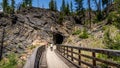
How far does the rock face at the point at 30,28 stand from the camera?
2337 inches

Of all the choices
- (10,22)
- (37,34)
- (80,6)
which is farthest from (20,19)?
A: (80,6)

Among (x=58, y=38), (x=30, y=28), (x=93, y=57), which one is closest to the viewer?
(x=93, y=57)

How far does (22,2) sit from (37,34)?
47.5 meters

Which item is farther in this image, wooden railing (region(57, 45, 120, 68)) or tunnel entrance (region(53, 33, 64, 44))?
tunnel entrance (region(53, 33, 64, 44))

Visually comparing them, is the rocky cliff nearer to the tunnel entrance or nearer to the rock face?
the rock face

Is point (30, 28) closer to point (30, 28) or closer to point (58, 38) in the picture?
point (30, 28)

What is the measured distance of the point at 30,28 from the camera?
66.1m

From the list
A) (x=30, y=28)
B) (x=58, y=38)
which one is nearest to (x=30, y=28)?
(x=30, y=28)

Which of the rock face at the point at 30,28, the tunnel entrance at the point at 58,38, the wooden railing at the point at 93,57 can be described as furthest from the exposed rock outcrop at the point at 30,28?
the wooden railing at the point at 93,57

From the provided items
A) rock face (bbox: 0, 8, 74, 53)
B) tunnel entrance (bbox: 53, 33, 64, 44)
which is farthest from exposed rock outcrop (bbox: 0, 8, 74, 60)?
tunnel entrance (bbox: 53, 33, 64, 44)

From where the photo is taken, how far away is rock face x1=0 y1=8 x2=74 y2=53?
195ft

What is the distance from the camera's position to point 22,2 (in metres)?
107

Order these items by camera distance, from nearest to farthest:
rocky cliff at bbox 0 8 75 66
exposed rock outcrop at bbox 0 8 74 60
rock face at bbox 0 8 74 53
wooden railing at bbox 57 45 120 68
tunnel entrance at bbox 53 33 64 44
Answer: wooden railing at bbox 57 45 120 68 < rocky cliff at bbox 0 8 75 66 < exposed rock outcrop at bbox 0 8 74 60 < rock face at bbox 0 8 74 53 < tunnel entrance at bbox 53 33 64 44

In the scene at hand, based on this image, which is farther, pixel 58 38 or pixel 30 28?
pixel 58 38
